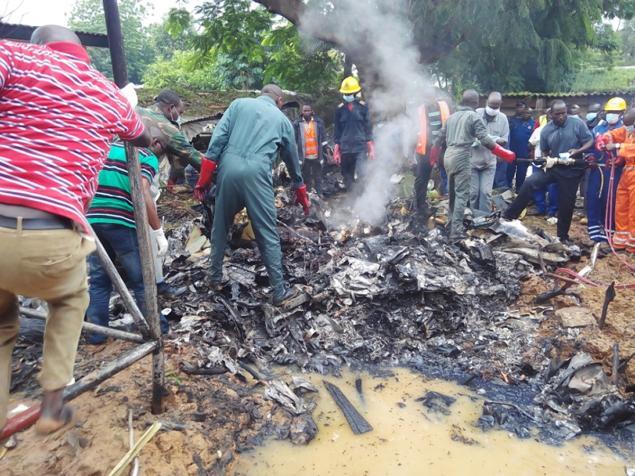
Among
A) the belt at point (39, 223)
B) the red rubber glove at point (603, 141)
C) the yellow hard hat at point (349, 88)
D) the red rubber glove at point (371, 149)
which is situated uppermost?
the yellow hard hat at point (349, 88)

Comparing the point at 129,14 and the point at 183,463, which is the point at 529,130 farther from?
the point at 129,14

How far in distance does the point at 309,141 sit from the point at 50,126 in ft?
23.6

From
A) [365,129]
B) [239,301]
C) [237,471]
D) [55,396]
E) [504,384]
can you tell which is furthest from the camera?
[365,129]

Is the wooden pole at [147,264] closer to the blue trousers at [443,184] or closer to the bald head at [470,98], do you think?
the bald head at [470,98]

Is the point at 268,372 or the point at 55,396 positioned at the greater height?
the point at 55,396

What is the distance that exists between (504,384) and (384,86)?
7.24 meters

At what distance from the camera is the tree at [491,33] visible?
8688 millimetres

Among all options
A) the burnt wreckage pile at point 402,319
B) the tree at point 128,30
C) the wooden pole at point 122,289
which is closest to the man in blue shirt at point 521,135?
the burnt wreckage pile at point 402,319

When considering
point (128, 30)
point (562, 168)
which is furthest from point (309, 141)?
point (128, 30)

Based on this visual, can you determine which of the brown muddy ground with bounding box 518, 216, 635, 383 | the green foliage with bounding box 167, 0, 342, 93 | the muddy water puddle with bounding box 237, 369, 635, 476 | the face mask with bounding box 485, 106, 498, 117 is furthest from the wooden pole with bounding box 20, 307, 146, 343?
the green foliage with bounding box 167, 0, 342, 93

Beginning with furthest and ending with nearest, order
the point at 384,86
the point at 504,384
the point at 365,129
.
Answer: the point at 384,86 → the point at 365,129 → the point at 504,384

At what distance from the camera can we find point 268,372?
3416 mm

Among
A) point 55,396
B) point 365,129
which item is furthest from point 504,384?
point 365,129

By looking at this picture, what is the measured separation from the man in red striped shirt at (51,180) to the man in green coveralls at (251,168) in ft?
6.58
